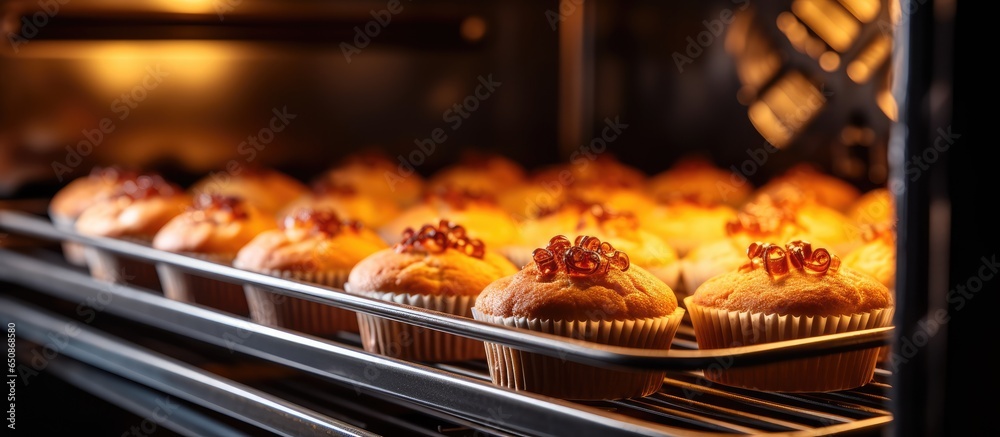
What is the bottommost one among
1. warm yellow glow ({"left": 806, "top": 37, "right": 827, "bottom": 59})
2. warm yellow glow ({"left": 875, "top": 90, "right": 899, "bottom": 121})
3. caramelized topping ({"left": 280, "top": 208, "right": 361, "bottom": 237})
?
caramelized topping ({"left": 280, "top": 208, "right": 361, "bottom": 237})

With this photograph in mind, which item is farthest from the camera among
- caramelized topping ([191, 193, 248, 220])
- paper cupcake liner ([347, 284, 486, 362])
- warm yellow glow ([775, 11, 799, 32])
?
warm yellow glow ([775, 11, 799, 32])

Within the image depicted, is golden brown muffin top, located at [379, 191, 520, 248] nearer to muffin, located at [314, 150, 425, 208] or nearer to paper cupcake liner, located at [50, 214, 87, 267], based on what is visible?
muffin, located at [314, 150, 425, 208]

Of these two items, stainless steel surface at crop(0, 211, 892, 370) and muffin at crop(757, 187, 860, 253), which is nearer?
stainless steel surface at crop(0, 211, 892, 370)

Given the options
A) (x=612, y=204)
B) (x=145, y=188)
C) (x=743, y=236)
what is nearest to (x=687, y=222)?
(x=612, y=204)

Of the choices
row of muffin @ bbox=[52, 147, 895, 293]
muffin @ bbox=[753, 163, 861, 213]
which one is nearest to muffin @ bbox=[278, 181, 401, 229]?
row of muffin @ bbox=[52, 147, 895, 293]

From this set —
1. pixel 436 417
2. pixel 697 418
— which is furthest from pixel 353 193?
pixel 697 418

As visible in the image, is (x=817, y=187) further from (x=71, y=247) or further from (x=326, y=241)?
(x=71, y=247)

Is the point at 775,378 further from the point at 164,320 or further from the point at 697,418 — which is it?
the point at 164,320
